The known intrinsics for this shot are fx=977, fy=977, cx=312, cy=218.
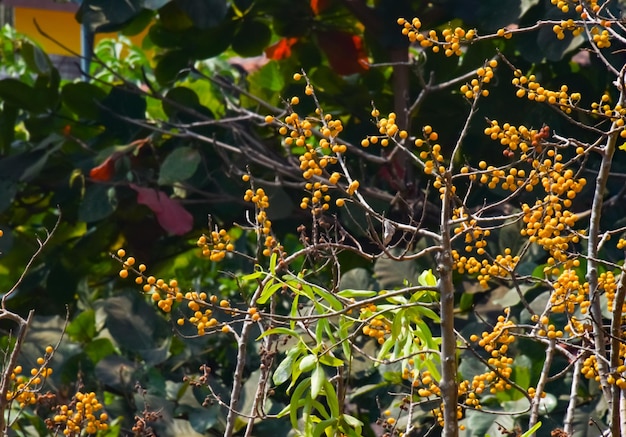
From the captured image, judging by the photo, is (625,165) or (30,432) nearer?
(30,432)

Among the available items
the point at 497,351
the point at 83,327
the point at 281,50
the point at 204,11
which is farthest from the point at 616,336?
the point at 281,50

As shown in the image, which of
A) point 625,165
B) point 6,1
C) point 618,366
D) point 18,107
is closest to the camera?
point 618,366

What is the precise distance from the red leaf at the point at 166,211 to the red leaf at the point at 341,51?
0.71 m

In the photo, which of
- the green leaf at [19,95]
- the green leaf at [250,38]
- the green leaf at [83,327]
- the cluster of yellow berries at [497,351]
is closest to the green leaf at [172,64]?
the green leaf at [250,38]

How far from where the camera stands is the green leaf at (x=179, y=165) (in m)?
3.03

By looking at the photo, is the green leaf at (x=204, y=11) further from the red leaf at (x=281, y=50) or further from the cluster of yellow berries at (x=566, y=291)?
the cluster of yellow berries at (x=566, y=291)

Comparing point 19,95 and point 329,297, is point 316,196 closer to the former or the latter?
point 329,297

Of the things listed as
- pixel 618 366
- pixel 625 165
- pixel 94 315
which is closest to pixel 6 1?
pixel 94 315

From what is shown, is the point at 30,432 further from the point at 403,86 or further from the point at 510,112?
the point at 510,112

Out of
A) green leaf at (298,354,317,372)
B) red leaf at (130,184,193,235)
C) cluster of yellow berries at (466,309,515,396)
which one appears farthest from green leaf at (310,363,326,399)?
red leaf at (130,184,193,235)

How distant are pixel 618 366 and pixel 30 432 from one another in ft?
6.14

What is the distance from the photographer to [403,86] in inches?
120

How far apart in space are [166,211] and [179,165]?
151 mm

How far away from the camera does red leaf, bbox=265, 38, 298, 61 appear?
11.1 feet
